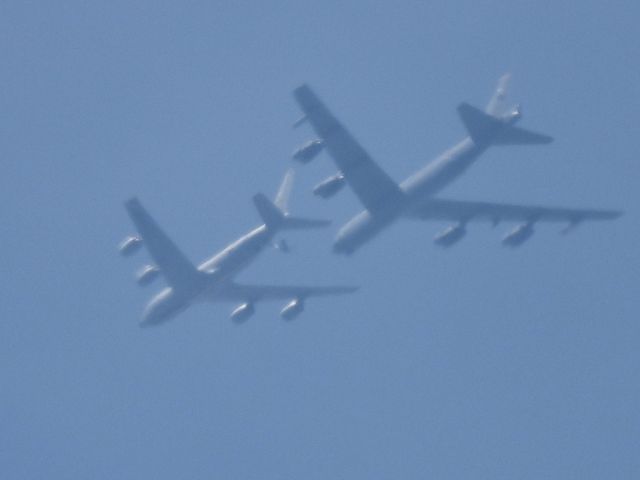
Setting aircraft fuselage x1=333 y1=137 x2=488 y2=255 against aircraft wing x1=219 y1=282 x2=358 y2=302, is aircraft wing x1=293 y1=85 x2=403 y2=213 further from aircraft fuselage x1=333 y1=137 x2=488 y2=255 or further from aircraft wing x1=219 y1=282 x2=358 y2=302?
aircraft wing x1=219 y1=282 x2=358 y2=302

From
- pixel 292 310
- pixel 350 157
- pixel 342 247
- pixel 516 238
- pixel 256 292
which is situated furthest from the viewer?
pixel 256 292

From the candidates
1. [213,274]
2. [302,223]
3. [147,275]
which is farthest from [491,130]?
[147,275]

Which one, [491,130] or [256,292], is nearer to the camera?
[491,130]

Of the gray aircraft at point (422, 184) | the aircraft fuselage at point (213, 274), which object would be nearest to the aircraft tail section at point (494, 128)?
the gray aircraft at point (422, 184)

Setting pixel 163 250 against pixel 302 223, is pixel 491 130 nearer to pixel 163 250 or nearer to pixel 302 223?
pixel 302 223

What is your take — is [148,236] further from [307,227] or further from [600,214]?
[600,214]

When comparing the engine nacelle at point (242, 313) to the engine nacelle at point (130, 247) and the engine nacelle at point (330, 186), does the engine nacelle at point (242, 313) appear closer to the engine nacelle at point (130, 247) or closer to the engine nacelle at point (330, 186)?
the engine nacelle at point (130, 247)
